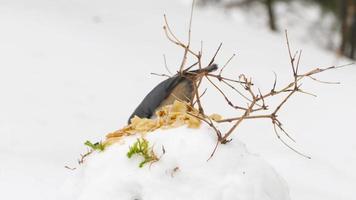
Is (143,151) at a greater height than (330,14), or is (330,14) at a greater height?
(330,14)

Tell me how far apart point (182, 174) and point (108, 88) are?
3203mm

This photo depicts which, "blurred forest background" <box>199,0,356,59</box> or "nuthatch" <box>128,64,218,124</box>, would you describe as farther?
"blurred forest background" <box>199,0,356,59</box>

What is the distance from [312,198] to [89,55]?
265 cm

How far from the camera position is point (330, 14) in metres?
10.2

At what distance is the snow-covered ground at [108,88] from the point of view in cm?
385

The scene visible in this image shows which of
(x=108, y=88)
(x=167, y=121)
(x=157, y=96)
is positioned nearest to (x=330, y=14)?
(x=108, y=88)

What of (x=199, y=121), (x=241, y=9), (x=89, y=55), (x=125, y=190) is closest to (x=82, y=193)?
(x=125, y=190)

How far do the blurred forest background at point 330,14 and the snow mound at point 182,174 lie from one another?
271 inches

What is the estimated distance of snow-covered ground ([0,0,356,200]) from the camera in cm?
385

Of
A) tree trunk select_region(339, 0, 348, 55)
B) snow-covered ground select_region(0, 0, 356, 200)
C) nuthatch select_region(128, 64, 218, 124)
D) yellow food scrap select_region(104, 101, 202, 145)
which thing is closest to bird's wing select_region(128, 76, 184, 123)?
nuthatch select_region(128, 64, 218, 124)

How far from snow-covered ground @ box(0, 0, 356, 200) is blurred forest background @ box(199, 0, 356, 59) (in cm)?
204

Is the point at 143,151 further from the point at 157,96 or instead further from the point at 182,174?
the point at 157,96

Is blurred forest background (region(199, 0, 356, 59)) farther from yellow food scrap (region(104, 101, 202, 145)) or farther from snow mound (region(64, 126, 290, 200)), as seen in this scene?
snow mound (region(64, 126, 290, 200))

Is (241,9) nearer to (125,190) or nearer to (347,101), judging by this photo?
(347,101)
